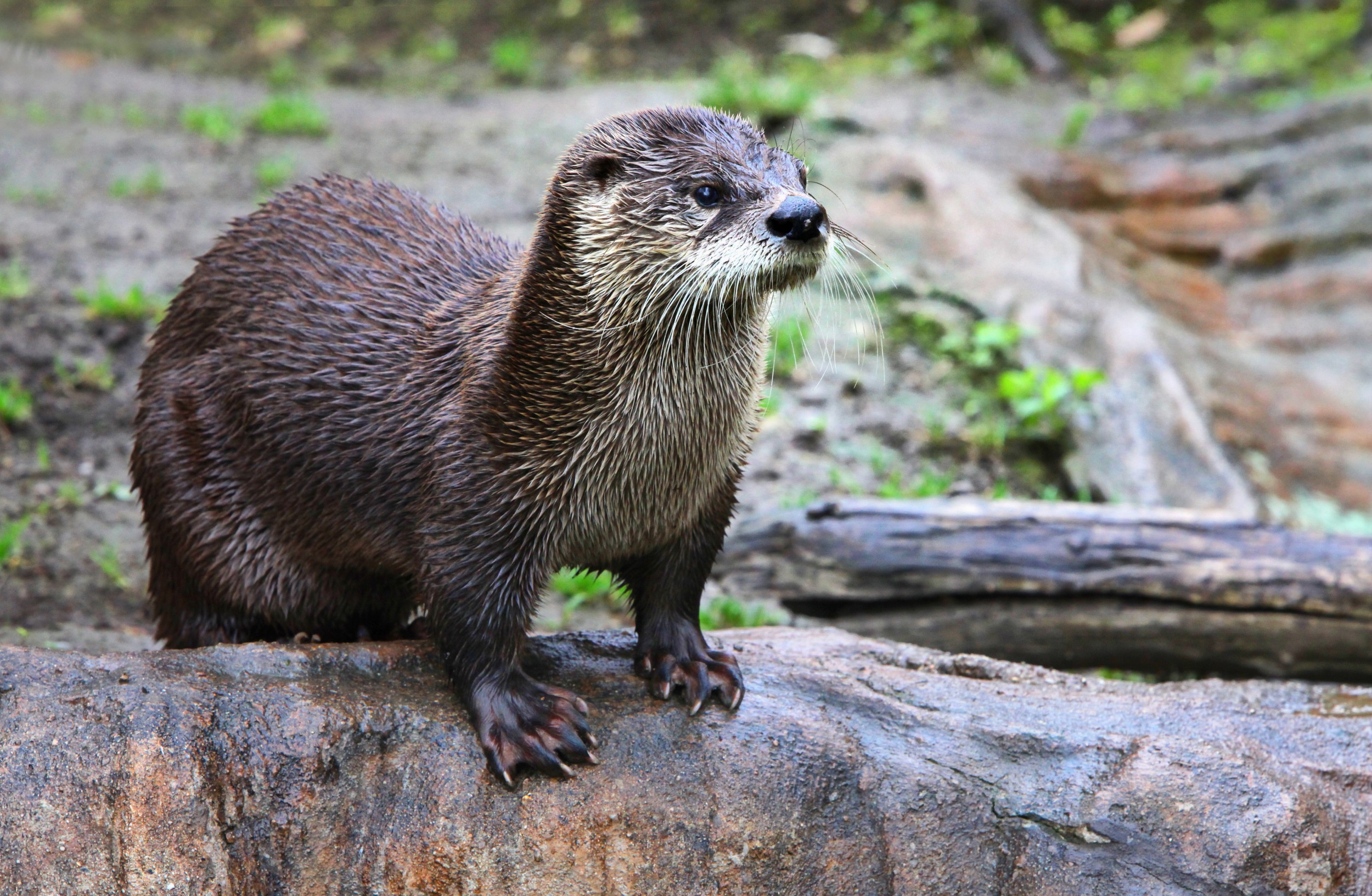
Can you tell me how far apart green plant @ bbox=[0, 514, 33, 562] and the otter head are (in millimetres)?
2234

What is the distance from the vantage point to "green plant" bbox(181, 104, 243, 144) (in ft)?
24.9

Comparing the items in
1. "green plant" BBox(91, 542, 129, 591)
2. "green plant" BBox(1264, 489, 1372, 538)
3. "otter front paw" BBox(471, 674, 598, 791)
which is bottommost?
"green plant" BBox(91, 542, 129, 591)

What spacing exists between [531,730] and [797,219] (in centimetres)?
105

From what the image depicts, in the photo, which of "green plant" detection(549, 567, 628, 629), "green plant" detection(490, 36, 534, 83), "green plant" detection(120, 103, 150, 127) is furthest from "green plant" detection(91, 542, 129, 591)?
"green plant" detection(490, 36, 534, 83)

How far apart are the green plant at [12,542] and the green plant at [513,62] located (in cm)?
647

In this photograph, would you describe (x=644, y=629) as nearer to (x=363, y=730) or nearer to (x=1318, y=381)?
(x=363, y=730)

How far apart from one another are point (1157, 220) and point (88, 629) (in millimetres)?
6759

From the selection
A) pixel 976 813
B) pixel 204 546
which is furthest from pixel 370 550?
pixel 976 813

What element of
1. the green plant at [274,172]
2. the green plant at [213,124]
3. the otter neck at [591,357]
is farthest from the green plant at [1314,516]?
the green plant at [213,124]

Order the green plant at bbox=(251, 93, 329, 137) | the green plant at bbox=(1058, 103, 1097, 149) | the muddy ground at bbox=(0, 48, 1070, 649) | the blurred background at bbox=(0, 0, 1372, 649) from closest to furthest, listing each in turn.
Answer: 1. the muddy ground at bbox=(0, 48, 1070, 649)
2. the blurred background at bbox=(0, 0, 1372, 649)
3. the green plant at bbox=(251, 93, 329, 137)
4. the green plant at bbox=(1058, 103, 1097, 149)

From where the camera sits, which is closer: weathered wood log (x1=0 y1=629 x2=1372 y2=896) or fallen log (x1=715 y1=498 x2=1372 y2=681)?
weathered wood log (x1=0 y1=629 x2=1372 y2=896)

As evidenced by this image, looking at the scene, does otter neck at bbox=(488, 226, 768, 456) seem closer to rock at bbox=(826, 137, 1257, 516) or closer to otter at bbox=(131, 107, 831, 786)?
otter at bbox=(131, 107, 831, 786)

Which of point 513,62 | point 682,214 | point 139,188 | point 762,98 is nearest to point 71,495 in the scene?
point 682,214

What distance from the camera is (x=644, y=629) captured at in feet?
9.07
